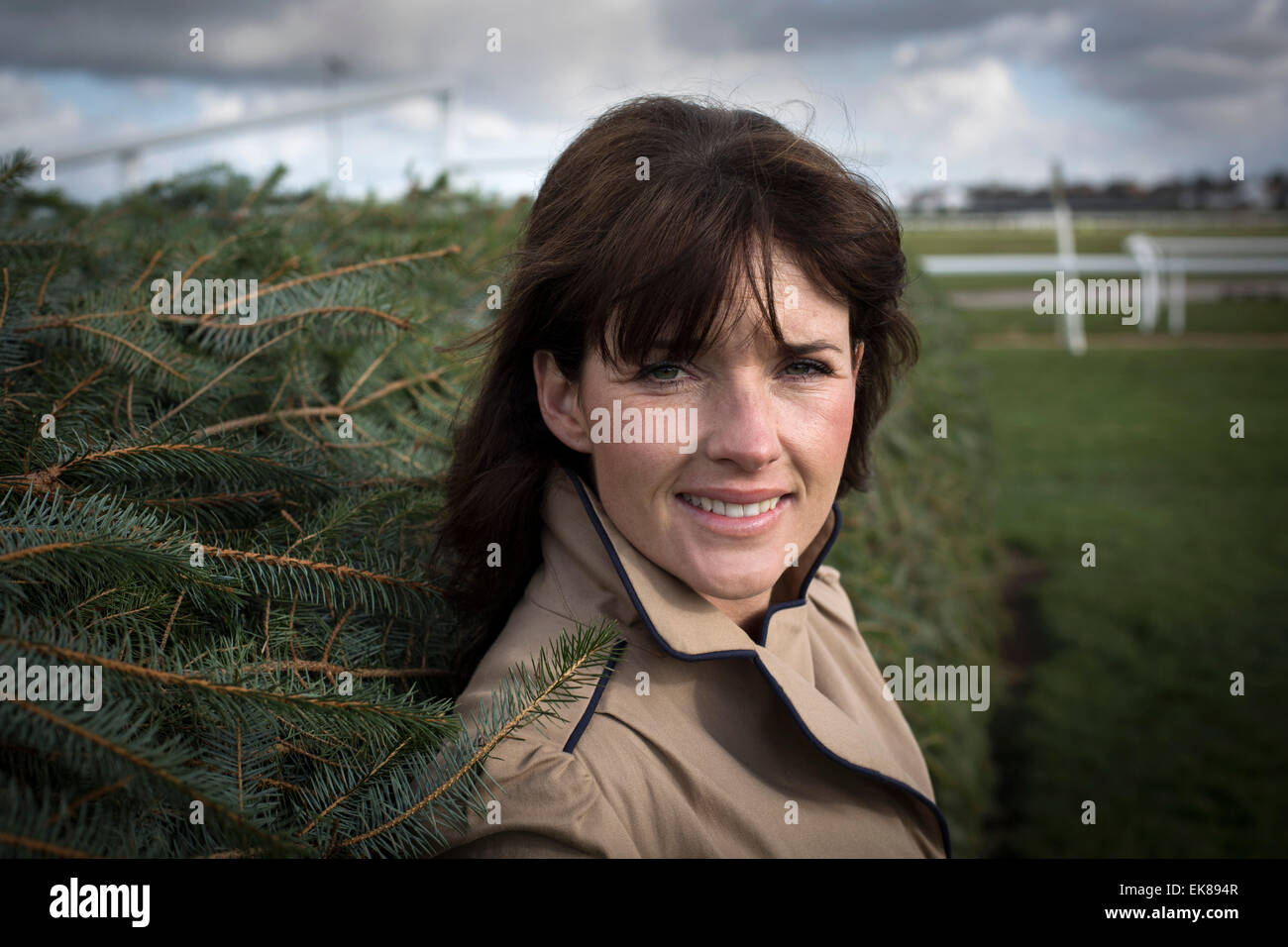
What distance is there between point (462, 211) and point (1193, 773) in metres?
4.49

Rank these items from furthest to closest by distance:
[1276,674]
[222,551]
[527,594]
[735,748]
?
[1276,674], [527,594], [735,748], [222,551]

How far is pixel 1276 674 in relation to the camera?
6.19m

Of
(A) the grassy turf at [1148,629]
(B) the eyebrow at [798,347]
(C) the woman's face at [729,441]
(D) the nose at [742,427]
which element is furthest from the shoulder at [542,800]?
(A) the grassy turf at [1148,629]

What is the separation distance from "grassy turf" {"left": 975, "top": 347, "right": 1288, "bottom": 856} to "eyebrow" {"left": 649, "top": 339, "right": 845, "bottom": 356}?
352cm

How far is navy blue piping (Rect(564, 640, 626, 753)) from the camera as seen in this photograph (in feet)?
4.73

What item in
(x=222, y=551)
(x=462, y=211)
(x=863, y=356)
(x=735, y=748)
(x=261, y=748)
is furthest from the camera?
(x=462, y=211)

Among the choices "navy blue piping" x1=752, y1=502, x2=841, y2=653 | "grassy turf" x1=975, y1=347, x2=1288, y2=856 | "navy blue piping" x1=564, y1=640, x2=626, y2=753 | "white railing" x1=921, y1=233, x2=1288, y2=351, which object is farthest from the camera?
"white railing" x1=921, y1=233, x2=1288, y2=351

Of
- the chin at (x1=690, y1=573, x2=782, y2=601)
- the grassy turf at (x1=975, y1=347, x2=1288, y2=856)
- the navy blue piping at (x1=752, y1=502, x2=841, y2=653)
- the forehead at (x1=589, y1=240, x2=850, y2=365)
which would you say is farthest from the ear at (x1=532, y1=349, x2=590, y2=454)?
the grassy turf at (x1=975, y1=347, x2=1288, y2=856)

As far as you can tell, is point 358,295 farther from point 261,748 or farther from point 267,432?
point 261,748

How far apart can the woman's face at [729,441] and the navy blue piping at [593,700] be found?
0.52 ft

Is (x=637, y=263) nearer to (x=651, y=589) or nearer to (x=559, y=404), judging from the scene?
(x=559, y=404)

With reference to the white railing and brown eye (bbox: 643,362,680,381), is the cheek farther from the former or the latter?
the white railing

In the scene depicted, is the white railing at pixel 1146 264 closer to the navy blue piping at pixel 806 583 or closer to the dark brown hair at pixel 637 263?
the navy blue piping at pixel 806 583
